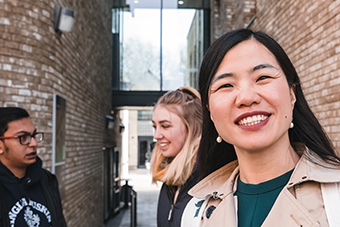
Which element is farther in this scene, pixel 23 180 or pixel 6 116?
pixel 6 116

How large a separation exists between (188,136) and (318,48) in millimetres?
2154

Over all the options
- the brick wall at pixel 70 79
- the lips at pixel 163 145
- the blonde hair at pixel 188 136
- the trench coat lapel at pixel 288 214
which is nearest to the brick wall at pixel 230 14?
the brick wall at pixel 70 79

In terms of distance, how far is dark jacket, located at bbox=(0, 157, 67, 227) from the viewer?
254cm

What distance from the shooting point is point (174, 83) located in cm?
1216

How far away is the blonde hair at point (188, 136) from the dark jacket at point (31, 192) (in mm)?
1001

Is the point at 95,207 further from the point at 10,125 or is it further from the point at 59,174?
the point at 10,125

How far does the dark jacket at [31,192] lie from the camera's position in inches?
99.9

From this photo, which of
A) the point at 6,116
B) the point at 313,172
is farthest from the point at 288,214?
the point at 6,116

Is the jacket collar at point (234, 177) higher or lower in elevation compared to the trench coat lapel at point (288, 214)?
higher

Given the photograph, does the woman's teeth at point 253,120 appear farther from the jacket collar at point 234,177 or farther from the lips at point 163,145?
the lips at point 163,145

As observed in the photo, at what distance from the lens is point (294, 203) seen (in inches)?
39.3

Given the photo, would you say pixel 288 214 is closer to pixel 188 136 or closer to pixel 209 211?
pixel 209 211

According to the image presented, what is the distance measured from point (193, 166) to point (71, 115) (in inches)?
166

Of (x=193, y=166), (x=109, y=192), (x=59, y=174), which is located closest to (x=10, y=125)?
(x=193, y=166)
